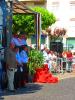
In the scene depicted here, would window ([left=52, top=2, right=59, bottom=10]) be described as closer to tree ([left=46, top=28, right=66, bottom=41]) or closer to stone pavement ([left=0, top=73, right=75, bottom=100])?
tree ([left=46, top=28, right=66, bottom=41])

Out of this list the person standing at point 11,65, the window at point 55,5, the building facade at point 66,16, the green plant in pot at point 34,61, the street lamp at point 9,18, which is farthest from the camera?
the window at point 55,5

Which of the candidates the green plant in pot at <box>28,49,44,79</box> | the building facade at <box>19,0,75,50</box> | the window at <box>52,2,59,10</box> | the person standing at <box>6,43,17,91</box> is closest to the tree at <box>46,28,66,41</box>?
the building facade at <box>19,0,75,50</box>

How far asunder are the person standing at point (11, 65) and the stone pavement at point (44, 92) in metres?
0.41

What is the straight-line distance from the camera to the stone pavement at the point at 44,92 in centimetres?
1707

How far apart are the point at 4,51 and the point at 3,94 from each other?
2077mm

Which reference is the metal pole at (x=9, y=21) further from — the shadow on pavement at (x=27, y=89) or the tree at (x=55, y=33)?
the tree at (x=55, y=33)

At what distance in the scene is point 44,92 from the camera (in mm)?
18734


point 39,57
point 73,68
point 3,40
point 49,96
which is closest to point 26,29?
point 73,68

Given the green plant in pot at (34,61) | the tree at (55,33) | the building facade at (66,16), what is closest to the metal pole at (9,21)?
the green plant in pot at (34,61)

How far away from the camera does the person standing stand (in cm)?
1886

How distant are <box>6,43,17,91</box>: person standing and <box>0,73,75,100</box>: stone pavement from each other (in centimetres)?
41

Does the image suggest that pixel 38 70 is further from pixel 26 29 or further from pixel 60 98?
pixel 26 29

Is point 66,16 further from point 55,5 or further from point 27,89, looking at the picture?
point 27,89

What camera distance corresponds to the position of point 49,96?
17.4 meters
